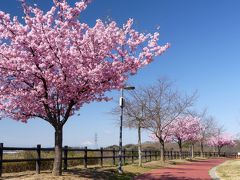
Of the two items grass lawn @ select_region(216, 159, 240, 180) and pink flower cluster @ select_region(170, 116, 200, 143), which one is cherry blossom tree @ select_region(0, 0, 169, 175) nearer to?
grass lawn @ select_region(216, 159, 240, 180)

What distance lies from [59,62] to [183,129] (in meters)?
43.0

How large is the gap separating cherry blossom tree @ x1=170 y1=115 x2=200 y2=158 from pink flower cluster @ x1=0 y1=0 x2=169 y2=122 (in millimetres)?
38180

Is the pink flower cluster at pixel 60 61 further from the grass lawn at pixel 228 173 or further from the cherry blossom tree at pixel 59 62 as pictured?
the grass lawn at pixel 228 173

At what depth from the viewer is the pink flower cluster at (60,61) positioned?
16125mm

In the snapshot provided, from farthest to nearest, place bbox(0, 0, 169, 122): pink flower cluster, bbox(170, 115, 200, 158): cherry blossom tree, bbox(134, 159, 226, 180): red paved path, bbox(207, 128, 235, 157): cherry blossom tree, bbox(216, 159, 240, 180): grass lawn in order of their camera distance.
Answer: bbox(207, 128, 235, 157): cherry blossom tree
bbox(170, 115, 200, 158): cherry blossom tree
bbox(134, 159, 226, 180): red paved path
bbox(216, 159, 240, 180): grass lawn
bbox(0, 0, 169, 122): pink flower cluster

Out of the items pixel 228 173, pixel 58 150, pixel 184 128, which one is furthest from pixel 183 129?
pixel 58 150

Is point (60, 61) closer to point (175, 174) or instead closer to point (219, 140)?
point (175, 174)

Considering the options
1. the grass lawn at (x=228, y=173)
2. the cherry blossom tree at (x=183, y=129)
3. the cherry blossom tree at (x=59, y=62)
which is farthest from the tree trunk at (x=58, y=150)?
the cherry blossom tree at (x=183, y=129)

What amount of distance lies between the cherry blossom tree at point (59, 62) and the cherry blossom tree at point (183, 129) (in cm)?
3817

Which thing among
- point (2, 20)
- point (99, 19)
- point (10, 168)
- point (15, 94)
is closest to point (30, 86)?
point (15, 94)

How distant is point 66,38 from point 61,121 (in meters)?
3.93

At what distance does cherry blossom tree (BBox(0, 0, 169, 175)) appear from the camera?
53.0 ft

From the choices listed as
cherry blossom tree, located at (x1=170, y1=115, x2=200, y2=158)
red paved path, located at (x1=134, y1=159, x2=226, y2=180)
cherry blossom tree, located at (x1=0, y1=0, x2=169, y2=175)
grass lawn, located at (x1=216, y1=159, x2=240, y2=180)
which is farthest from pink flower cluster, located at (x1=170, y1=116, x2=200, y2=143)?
cherry blossom tree, located at (x1=0, y1=0, x2=169, y2=175)

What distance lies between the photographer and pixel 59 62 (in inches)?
642
